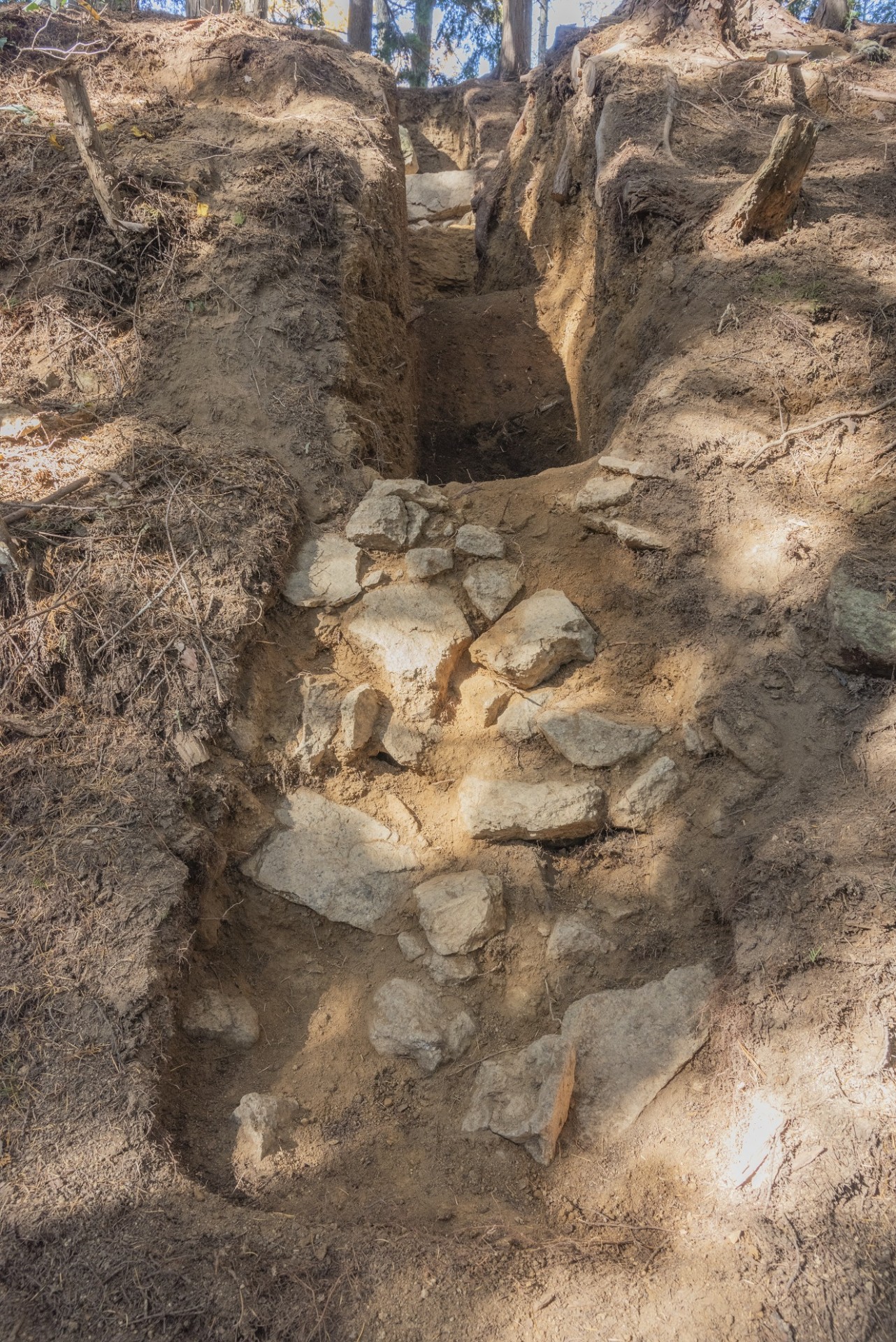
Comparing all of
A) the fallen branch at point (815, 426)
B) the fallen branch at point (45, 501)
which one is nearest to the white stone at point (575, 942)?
the fallen branch at point (815, 426)

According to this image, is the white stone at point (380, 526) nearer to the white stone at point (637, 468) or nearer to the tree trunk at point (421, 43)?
the white stone at point (637, 468)

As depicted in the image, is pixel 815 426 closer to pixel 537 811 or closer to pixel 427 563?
pixel 427 563

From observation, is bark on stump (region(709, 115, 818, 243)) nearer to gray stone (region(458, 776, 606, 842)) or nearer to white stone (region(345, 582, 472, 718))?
white stone (region(345, 582, 472, 718))

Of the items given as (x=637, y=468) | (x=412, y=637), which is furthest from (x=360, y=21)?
(x=412, y=637)

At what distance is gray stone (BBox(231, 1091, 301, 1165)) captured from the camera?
2.57m

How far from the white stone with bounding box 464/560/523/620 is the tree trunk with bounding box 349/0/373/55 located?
12732mm

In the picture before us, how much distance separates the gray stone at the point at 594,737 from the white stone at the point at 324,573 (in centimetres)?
112

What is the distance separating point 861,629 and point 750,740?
0.63 meters

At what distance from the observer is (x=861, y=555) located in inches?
138

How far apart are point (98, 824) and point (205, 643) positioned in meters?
0.84

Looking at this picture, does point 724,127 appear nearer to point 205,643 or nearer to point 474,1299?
point 205,643

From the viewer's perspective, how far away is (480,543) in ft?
13.3

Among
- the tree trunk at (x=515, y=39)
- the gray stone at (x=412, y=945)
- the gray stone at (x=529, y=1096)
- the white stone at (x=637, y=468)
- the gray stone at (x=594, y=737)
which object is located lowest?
the gray stone at (x=529, y=1096)

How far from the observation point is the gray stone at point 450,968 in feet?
9.92
